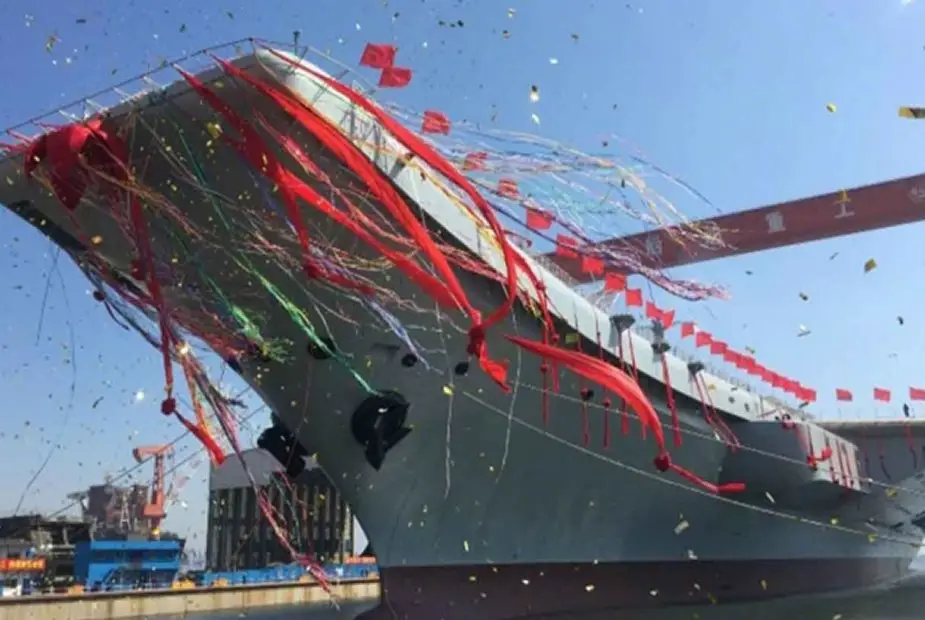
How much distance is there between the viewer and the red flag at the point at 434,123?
681 cm

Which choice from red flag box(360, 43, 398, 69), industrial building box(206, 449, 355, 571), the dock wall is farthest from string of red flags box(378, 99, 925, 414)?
industrial building box(206, 449, 355, 571)

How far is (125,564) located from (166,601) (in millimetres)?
2175

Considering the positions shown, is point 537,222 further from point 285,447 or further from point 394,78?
point 285,447

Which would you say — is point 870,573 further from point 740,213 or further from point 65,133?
point 65,133

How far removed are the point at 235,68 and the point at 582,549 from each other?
26.9 feet

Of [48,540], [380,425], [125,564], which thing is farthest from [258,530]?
[380,425]

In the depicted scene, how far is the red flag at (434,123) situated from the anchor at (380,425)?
3649mm

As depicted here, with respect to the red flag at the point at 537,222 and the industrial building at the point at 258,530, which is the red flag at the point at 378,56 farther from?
the industrial building at the point at 258,530

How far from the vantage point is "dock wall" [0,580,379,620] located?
58.3ft

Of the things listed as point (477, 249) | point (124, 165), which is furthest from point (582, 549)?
point (124, 165)

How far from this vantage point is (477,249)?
8766 millimetres

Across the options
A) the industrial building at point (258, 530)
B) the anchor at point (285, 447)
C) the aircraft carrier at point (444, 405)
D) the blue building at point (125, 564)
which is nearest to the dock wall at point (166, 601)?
the blue building at point (125, 564)

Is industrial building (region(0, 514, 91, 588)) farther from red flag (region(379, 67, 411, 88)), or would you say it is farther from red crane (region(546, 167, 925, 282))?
red flag (region(379, 67, 411, 88))

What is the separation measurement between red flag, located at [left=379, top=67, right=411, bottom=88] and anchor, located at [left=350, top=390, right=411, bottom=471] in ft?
13.0
